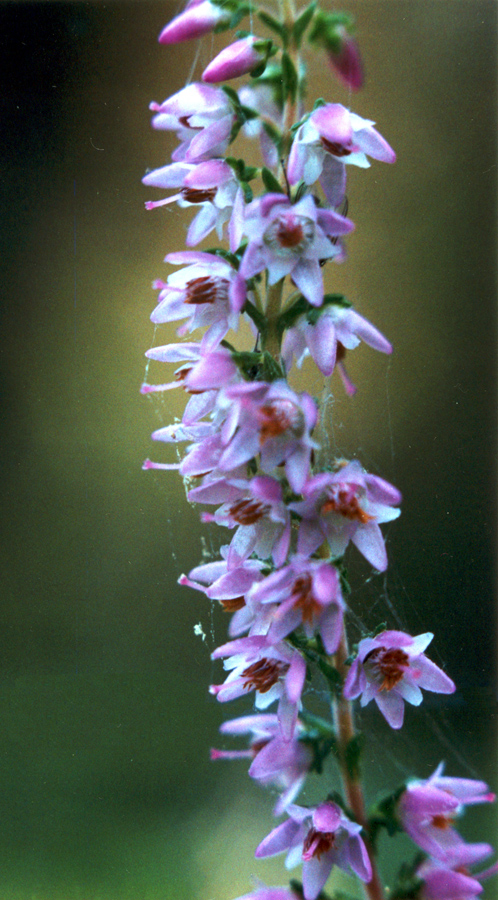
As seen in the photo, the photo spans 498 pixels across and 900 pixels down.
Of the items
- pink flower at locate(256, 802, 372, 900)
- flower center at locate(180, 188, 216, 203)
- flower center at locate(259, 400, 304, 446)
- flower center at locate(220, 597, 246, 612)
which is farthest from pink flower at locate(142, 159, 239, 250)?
pink flower at locate(256, 802, 372, 900)

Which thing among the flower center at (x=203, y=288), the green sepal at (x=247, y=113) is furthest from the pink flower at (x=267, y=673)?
the green sepal at (x=247, y=113)

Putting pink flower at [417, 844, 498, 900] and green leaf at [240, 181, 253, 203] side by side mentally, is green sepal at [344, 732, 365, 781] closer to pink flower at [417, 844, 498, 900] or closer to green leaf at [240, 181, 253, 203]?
pink flower at [417, 844, 498, 900]

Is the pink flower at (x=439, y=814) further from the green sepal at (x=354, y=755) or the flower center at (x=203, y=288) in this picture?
the flower center at (x=203, y=288)

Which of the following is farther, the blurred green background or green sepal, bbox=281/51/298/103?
the blurred green background

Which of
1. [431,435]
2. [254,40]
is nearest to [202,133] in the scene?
[254,40]

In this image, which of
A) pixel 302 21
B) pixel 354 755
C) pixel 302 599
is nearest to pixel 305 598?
pixel 302 599

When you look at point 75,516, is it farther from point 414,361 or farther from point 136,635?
point 414,361
